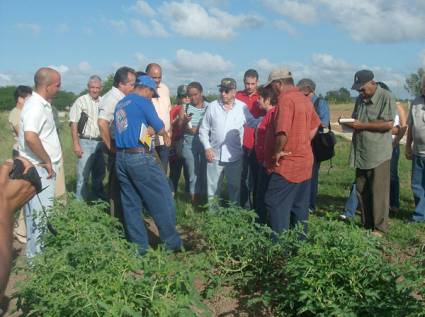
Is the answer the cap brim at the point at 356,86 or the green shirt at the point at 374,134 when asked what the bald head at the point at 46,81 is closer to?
the cap brim at the point at 356,86

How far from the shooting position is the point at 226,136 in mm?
6156

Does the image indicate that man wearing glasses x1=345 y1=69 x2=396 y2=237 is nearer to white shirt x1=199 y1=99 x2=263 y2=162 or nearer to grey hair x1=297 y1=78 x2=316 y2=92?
grey hair x1=297 y1=78 x2=316 y2=92

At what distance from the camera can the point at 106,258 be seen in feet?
10.1

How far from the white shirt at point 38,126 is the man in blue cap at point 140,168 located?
1.90 ft

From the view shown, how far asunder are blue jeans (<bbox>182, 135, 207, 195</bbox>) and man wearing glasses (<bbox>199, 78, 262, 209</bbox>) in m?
0.88

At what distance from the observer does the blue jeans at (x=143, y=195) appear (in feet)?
15.9

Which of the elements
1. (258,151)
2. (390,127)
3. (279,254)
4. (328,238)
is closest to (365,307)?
(328,238)

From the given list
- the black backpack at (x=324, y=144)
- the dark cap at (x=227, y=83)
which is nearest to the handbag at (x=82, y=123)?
the dark cap at (x=227, y=83)

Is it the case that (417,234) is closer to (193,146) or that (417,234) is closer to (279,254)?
(279,254)

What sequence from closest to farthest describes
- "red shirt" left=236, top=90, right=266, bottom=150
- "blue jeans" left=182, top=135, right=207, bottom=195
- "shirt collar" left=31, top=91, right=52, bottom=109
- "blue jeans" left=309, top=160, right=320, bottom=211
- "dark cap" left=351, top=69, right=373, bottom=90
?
"shirt collar" left=31, top=91, right=52, bottom=109
"dark cap" left=351, top=69, right=373, bottom=90
"red shirt" left=236, top=90, right=266, bottom=150
"blue jeans" left=309, top=160, right=320, bottom=211
"blue jeans" left=182, top=135, right=207, bottom=195

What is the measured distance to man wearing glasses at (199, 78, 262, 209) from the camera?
20.2 ft

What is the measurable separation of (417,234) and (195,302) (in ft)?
12.9

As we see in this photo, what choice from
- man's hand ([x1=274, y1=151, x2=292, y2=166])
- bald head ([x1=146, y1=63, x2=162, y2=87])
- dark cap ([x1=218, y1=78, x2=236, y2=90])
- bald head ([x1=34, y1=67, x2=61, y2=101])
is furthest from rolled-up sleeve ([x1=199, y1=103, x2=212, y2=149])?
bald head ([x1=34, y1=67, x2=61, y2=101])

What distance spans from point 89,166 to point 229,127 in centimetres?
219
